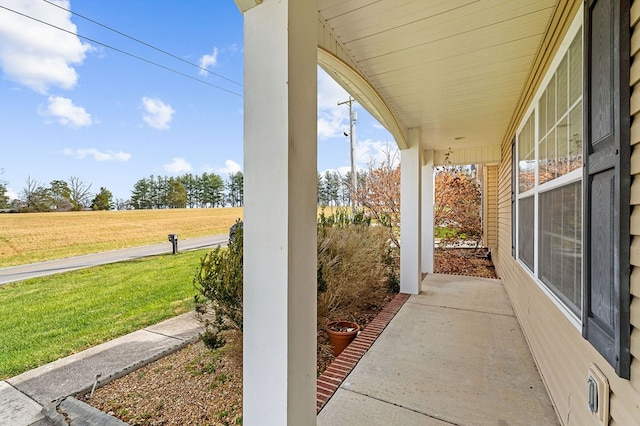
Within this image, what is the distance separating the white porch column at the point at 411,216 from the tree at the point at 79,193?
15380 millimetres

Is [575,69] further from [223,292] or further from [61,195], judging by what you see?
[61,195]

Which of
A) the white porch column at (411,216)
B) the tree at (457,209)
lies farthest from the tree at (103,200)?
the white porch column at (411,216)

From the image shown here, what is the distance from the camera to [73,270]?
27.1 feet

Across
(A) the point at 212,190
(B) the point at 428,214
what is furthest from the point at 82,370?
(A) the point at 212,190

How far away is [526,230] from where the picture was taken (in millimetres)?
3289

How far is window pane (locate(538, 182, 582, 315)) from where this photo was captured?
1687 millimetres

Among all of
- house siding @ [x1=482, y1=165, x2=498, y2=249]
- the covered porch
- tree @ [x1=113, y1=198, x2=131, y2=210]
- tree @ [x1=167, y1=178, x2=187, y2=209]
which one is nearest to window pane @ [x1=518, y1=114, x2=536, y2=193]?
the covered porch

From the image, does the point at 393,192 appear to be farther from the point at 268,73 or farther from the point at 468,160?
the point at 268,73

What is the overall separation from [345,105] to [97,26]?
11412mm

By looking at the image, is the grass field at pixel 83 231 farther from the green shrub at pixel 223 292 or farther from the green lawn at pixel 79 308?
the green shrub at pixel 223 292

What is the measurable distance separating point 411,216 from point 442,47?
2914 mm

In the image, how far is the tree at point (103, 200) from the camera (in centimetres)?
1737

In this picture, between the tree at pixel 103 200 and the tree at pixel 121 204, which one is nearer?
the tree at pixel 103 200

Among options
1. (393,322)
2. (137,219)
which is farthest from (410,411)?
(137,219)
